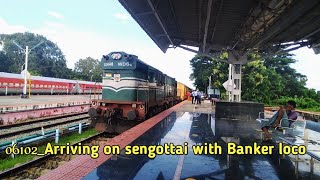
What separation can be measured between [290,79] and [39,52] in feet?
228

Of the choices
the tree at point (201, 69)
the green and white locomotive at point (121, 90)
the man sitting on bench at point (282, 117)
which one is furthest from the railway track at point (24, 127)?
the tree at point (201, 69)

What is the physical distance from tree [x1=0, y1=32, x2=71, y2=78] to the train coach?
1056 inches

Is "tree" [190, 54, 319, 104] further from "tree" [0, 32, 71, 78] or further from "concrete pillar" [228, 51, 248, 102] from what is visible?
"tree" [0, 32, 71, 78]

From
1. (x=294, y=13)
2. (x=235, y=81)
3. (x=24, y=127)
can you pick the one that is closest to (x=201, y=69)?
(x=235, y=81)

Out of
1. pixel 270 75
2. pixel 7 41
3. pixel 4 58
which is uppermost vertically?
pixel 7 41

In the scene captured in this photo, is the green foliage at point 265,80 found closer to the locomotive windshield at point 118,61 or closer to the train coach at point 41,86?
the locomotive windshield at point 118,61

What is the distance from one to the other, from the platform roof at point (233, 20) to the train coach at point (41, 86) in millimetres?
15850

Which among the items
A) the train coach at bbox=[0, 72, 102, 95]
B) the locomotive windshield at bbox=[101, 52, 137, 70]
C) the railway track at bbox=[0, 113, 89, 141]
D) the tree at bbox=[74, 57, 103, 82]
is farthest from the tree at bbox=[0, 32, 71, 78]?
the locomotive windshield at bbox=[101, 52, 137, 70]

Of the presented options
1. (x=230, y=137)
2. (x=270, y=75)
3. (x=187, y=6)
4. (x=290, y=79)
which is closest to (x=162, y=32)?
(x=187, y=6)

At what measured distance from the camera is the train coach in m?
35.7

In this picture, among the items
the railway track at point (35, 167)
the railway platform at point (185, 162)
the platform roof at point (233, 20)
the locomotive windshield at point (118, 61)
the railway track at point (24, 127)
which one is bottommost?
the railway track at point (35, 167)

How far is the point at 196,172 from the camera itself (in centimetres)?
555

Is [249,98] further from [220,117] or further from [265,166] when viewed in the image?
[265,166]

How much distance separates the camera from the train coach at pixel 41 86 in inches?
1405
